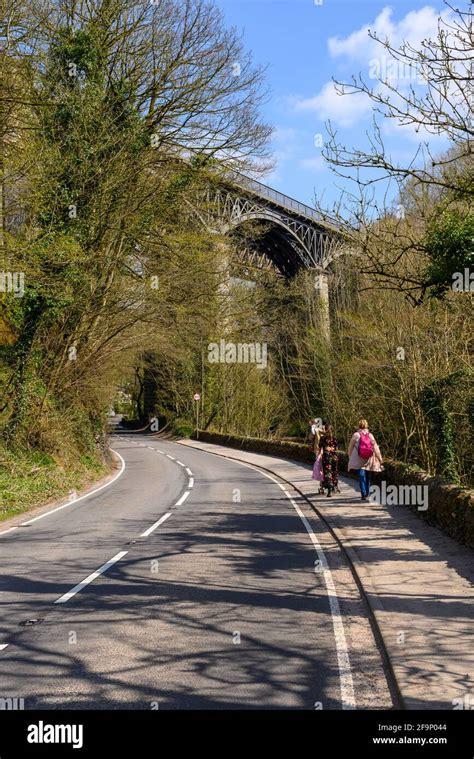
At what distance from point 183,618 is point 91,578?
224cm

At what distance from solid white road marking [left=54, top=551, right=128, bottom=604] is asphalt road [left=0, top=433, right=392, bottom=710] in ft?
0.08

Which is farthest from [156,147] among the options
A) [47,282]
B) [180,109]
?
[47,282]

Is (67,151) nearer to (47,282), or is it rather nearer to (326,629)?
(47,282)

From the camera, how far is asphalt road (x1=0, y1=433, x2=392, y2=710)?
16.6ft

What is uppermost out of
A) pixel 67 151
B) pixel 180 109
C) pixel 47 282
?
pixel 180 109

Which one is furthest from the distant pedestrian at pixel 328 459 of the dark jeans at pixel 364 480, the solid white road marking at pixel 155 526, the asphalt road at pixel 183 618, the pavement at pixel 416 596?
the solid white road marking at pixel 155 526

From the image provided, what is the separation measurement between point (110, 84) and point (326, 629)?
20957 millimetres

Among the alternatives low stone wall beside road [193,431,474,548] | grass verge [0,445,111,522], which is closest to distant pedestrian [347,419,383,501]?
low stone wall beside road [193,431,474,548]

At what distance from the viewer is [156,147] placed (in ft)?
78.5

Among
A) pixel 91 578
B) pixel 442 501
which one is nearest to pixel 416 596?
pixel 91 578

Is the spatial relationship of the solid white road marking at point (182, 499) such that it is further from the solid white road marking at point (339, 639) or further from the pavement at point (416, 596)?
the solid white road marking at point (339, 639)

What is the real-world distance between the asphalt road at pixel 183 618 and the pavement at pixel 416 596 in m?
0.23

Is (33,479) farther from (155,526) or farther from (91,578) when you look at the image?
(91,578)

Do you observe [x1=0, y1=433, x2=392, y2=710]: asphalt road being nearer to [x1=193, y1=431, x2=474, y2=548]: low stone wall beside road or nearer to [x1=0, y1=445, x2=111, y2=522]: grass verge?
[x1=193, y1=431, x2=474, y2=548]: low stone wall beside road
